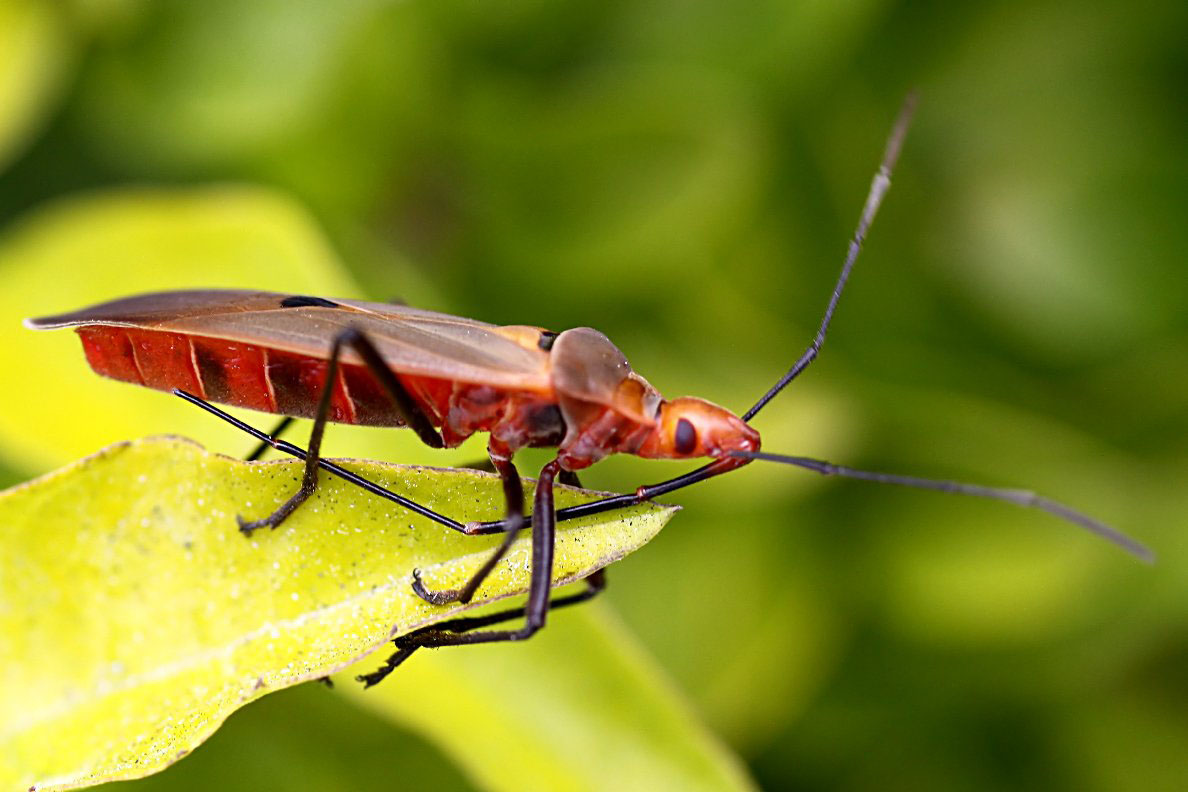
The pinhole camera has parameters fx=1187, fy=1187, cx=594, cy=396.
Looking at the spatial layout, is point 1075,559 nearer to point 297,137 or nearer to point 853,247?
point 853,247

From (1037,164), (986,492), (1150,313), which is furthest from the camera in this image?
(1037,164)

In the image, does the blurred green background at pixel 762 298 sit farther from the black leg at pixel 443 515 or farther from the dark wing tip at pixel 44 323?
the dark wing tip at pixel 44 323

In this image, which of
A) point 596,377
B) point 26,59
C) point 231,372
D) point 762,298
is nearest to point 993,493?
point 596,377

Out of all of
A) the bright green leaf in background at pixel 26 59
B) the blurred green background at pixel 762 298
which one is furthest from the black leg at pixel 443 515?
the bright green leaf in background at pixel 26 59

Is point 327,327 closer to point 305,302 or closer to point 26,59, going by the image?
point 305,302

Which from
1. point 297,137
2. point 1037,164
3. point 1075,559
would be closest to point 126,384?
point 297,137

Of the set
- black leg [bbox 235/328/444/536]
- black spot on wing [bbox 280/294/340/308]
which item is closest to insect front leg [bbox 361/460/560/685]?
black leg [bbox 235/328/444/536]

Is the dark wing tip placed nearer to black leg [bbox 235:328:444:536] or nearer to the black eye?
black leg [bbox 235:328:444:536]
